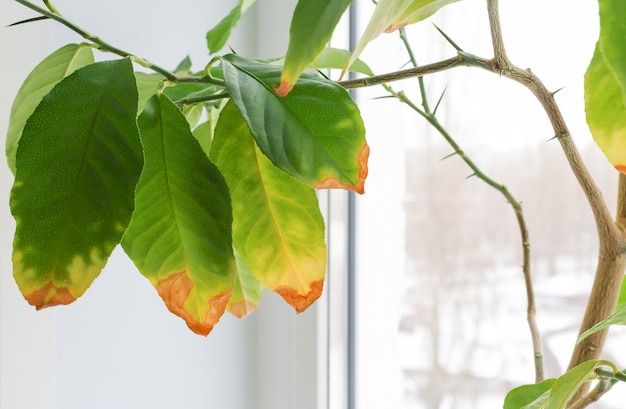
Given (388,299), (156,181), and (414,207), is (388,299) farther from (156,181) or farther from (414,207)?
(156,181)

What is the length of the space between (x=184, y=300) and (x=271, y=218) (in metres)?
0.08

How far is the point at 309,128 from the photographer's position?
368 millimetres

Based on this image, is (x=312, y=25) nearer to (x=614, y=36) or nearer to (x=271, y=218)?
(x=614, y=36)

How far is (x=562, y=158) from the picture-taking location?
0.78 metres

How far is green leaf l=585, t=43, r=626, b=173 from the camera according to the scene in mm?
260

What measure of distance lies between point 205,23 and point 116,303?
0.42 m

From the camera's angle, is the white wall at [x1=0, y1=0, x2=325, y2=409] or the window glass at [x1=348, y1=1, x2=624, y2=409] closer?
the white wall at [x1=0, y1=0, x2=325, y2=409]

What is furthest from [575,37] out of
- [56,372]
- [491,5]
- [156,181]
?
[56,372]

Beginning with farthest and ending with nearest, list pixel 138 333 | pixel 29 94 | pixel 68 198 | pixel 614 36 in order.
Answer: pixel 138 333, pixel 29 94, pixel 68 198, pixel 614 36

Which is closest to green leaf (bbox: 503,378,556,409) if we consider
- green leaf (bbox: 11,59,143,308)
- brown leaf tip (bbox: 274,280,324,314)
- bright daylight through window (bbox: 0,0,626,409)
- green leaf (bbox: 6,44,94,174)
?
bright daylight through window (bbox: 0,0,626,409)

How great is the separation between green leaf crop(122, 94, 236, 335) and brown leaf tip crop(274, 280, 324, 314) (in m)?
0.05

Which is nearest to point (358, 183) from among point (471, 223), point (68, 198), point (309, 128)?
point (309, 128)

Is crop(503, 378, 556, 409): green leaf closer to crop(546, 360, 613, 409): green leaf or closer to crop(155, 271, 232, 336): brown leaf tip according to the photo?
crop(546, 360, 613, 409): green leaf

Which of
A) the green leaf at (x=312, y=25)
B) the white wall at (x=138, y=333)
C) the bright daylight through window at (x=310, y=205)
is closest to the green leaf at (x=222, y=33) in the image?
the bright daylight through window at (x=310, y=205)
